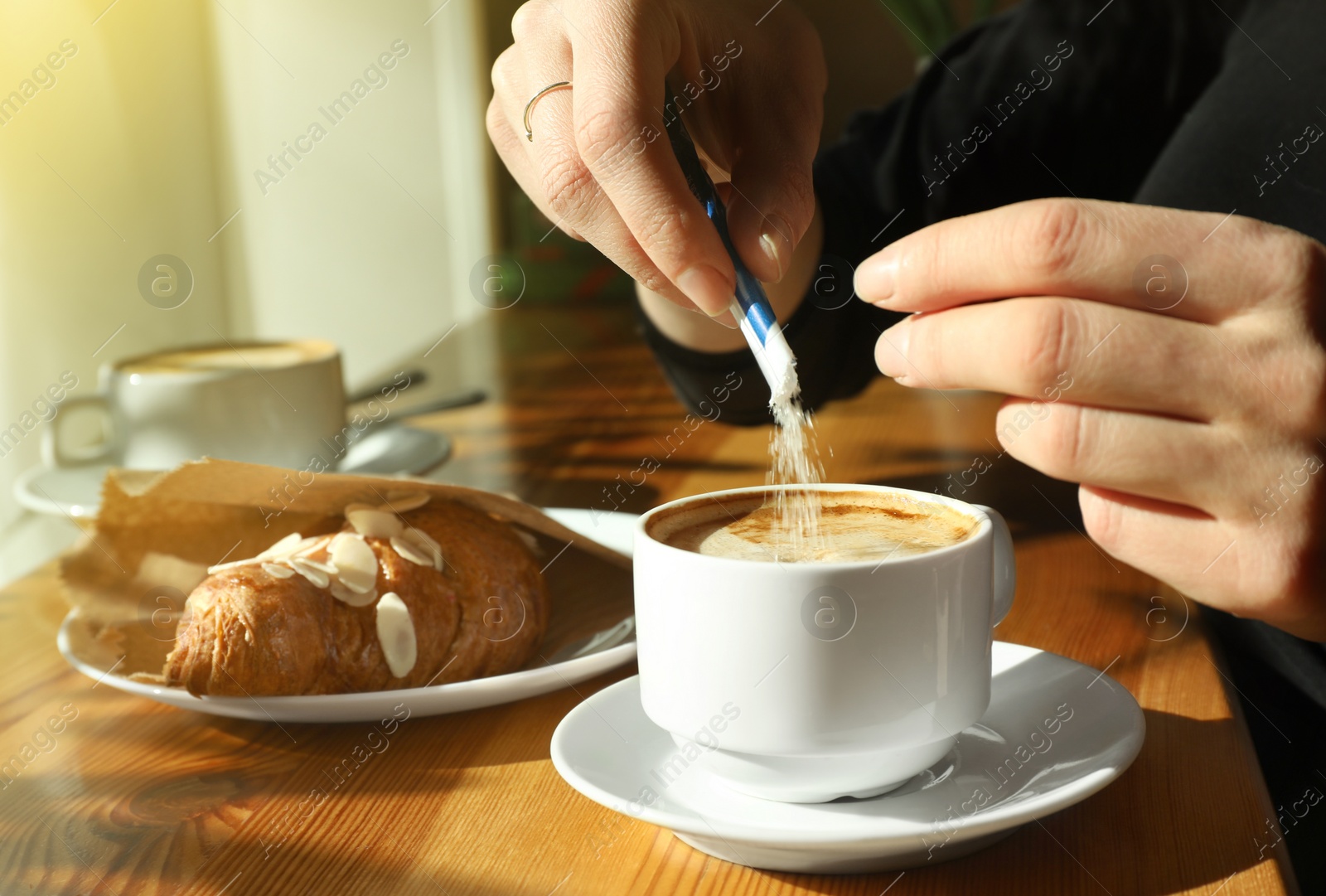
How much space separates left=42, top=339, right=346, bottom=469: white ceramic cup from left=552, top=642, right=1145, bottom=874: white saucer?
2.15 ft

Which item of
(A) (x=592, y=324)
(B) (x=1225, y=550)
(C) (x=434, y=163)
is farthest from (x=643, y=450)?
(C) (x=434, y=163)

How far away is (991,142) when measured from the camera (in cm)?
138

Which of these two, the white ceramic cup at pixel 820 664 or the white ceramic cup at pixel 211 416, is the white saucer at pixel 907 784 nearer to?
the white ceramic cup at pixel 820 664

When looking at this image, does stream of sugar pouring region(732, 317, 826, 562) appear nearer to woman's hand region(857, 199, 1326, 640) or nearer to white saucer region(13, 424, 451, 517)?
woman's hand region(857, 199, 1326, 640)

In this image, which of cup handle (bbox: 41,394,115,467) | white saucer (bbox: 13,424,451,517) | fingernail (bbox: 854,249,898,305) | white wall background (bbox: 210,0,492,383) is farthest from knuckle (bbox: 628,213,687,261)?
white wall background (bbox: 210,0,492,383)

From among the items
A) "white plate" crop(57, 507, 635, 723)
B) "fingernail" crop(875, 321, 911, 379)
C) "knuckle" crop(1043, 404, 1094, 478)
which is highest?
"fingernail" crop(875, 321, 911, 379)

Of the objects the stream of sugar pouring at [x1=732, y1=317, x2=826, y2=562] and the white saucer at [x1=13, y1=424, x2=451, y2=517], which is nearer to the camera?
the stream of sugar pouring at [x1=732, y1=317, x2=826, y2=562]

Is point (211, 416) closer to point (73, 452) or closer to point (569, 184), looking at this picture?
point (73, 452)

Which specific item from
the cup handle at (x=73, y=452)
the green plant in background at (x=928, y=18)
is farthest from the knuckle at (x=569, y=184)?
the green plant in background at (x=928, y=18)

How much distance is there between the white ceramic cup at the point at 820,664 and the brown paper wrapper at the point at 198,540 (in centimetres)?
22

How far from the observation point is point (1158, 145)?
1355 mm

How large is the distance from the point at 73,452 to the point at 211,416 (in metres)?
0.18

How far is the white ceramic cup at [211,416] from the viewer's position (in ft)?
3.50

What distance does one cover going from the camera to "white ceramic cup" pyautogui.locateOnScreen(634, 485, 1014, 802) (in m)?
0.45
